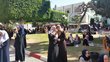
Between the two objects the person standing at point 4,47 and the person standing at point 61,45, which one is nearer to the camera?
the person standing at point 61,45

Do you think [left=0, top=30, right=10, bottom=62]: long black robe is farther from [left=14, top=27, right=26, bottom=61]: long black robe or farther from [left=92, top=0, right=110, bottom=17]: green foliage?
[left=92, top=0, right=110, bottom=17]: green foliage

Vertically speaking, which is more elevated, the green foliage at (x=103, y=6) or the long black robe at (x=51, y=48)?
the green foliage at (x=103, y=6)

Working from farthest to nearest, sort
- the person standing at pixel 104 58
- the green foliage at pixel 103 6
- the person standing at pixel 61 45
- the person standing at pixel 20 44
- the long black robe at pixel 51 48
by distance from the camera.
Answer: the green foliage at pixel 103 6 → the person standing at pixel 20 44 → the long black robe at pixel 51 48 → the person standing at pixel 61 45 → the person standing at pixel 104 58

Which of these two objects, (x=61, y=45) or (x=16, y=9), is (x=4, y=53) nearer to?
(x=61, y=45)

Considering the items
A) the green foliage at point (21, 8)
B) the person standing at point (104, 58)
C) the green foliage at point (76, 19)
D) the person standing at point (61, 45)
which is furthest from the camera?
the green foliage at point (76, 19)

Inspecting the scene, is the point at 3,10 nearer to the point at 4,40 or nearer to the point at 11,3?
the point at 11,3

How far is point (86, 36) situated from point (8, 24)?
1346 centimetres

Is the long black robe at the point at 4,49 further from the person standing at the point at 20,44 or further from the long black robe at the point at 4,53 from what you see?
the person standing at the point at 20,44

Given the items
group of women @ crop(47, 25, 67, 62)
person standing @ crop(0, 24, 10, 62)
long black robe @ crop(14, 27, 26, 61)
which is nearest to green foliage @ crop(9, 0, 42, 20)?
long black robe @ crop(14, 27, 26, 61)

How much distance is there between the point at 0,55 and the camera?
37.6ft

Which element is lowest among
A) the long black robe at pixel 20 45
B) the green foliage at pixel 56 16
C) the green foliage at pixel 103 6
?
the green foliage at pixel 56 16

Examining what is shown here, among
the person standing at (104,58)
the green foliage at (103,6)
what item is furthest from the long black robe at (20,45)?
the green foliage at (103,6)

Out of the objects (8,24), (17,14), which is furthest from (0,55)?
(8,24)

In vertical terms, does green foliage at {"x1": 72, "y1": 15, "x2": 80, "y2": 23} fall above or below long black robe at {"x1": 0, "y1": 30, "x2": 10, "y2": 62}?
below
